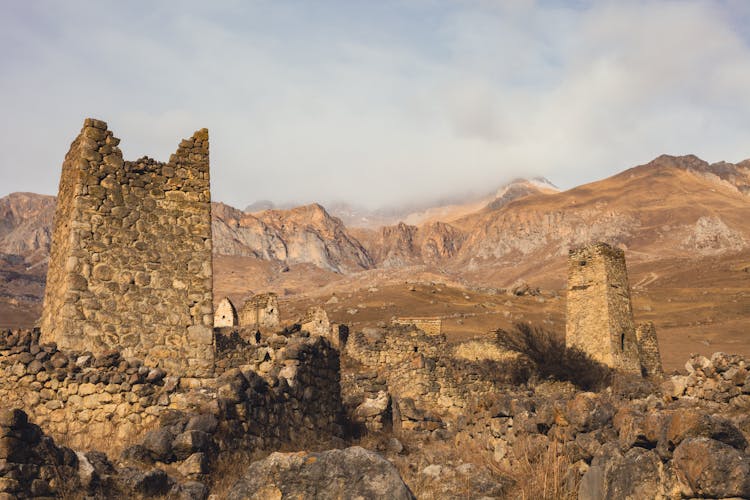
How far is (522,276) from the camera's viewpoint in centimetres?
12588

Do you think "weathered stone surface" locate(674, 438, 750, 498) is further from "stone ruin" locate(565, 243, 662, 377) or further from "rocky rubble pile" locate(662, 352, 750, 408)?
"stone ruin" locate(565, 243, 662, 377)

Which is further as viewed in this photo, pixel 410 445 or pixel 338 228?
pixel 338 228

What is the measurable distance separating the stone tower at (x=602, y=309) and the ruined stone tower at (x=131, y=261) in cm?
1998

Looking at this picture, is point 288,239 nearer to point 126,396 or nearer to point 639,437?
point 126,396

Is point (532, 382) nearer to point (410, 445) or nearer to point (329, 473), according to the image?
point (410, 445)

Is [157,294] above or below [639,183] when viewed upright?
below

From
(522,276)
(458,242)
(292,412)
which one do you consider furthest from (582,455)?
(458,242)

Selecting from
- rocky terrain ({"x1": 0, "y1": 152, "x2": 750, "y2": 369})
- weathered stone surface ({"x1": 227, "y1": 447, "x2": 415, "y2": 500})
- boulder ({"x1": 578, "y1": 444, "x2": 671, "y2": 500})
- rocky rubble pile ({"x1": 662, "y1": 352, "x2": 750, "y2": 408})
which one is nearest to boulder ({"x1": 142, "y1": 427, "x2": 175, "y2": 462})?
weathered stone surface ({"x1": 227, "y1": 447, "x2": 415, "y2": 500})

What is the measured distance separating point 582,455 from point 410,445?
15.4ft

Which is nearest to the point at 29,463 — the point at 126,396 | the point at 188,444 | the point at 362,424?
the point at 188,444

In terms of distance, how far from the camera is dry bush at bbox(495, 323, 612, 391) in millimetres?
23672

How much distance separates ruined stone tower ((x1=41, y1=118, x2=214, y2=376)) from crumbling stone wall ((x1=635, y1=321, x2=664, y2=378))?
2385 centimetres

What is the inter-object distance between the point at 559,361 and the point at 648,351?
25.0 feet

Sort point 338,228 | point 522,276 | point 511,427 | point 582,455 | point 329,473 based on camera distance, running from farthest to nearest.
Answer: point 338,228
point 522,276
point 511,427
point 582,455
point 329,473
